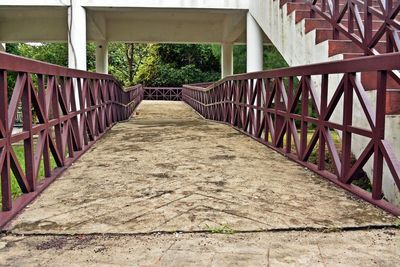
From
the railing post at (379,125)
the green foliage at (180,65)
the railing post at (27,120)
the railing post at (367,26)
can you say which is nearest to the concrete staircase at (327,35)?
Answer: the railing post at (367,26)

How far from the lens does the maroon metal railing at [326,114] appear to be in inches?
127

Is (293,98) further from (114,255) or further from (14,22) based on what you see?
(14,22)

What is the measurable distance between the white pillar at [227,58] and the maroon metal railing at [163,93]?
1210 cm

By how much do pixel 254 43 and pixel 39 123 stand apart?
751cm

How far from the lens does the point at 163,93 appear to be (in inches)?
1146

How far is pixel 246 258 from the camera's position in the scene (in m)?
2.38

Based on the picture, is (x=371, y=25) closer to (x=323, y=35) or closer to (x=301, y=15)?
(x=323, y=35)

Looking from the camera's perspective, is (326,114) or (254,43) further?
(254,43)

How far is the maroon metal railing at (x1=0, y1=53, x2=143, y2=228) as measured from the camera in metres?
3.01

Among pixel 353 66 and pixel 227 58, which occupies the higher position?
pixel 227 58

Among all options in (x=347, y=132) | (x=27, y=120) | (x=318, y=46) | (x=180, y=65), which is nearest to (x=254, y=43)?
(x=318, y=46)

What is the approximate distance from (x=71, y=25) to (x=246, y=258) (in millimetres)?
8921

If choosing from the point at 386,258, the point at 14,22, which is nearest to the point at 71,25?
the point at 14,22

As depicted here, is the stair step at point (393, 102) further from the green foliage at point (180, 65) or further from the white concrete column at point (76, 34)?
the green foliage at point (180, 65)
